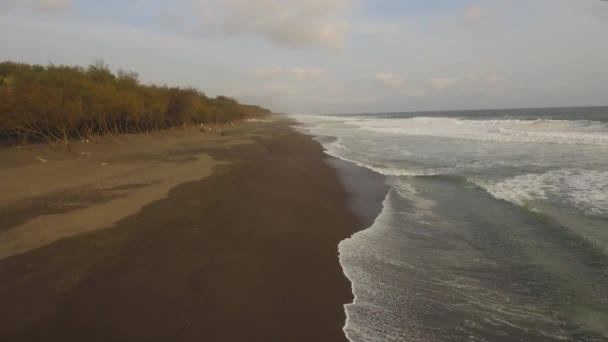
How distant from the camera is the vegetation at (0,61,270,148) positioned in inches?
776

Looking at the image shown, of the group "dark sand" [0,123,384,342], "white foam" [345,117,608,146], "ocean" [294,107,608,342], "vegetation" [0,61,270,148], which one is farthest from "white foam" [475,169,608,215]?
"vegetation" [0,61,270,148]

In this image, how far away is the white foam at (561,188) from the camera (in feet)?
31.0

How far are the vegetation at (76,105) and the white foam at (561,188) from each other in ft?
71.2

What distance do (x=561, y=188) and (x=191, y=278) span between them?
1149cm

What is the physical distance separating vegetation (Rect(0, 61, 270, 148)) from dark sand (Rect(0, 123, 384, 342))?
15.5m

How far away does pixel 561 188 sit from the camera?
1106cm

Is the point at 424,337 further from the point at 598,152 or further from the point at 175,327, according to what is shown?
the point at 598,152

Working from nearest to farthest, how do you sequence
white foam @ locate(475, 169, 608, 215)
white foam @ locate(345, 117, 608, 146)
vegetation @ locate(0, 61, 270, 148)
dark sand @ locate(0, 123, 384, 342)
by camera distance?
dark sand @ locate(0, 123, 384, 342), white foam @ locate(475, 169, 608, 215), vegetation @ locate(0, 61, 270, 148), white foam @ locate(345, 117, 608, 146)

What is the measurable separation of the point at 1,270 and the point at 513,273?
8417mm

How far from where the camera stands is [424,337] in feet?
13.6

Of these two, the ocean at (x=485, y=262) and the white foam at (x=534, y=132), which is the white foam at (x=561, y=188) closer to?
the ocean at (x=485, y=262)

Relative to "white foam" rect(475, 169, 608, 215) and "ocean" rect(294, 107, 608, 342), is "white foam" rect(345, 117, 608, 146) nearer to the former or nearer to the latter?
"white foam" rect(475, 169, 608, 215)

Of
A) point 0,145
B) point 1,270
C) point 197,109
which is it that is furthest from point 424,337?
point 197,109

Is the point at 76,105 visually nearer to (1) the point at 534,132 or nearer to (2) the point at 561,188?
(2) the point at 561,188
